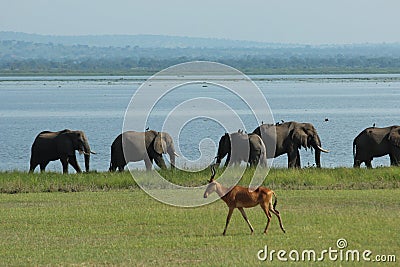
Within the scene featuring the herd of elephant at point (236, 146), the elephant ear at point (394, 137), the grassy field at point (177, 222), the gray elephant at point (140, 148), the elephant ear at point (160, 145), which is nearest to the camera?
the grassy field at point (177, 222)

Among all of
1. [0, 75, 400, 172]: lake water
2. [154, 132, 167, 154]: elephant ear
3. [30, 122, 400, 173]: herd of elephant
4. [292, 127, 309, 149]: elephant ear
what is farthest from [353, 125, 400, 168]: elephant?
[154, 132, 167, 154]: elephant ear

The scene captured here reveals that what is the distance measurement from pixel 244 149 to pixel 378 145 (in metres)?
4.76

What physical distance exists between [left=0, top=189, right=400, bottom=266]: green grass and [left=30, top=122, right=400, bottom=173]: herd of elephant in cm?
849

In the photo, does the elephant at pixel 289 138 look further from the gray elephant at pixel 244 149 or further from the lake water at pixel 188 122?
the lake water at pixel 188 122

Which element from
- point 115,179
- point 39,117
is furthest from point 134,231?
point 39,117

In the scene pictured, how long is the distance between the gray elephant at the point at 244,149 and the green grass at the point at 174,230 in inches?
322

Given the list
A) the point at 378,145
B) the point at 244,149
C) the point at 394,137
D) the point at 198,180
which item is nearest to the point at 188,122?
the point at 378,145

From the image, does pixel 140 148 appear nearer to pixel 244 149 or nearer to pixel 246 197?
pixel 244 149

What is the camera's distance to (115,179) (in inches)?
1055

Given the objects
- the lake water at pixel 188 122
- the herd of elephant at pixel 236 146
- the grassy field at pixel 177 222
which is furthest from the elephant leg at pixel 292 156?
the grassy field at pixel 177 222

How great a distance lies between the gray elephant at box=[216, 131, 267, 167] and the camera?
31781 millimetres

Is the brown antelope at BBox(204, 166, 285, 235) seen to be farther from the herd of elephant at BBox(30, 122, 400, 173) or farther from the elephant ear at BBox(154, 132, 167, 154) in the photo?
the elephant ear at BBox(154, 132, 167, 154)

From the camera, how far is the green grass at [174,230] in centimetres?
1512

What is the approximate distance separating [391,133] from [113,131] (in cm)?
3002
